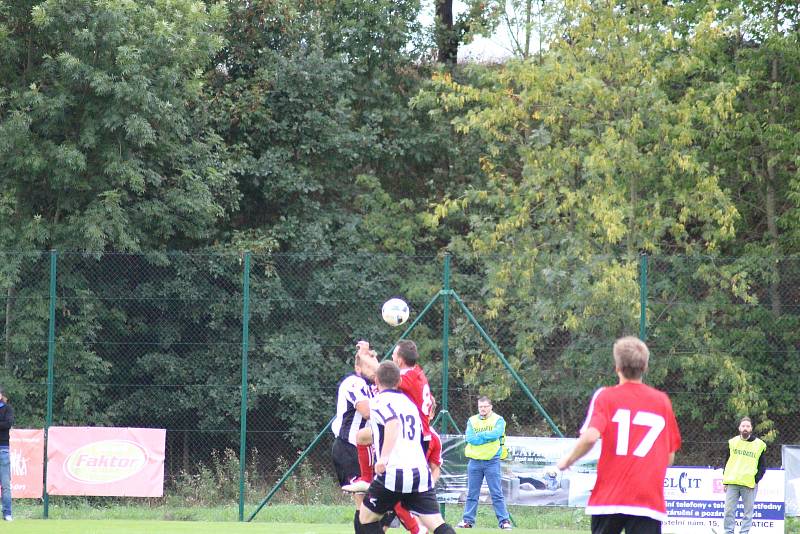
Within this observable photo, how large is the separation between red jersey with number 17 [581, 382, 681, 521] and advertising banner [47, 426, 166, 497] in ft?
33.5

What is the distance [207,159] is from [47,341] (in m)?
5.60

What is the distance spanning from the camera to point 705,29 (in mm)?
19188

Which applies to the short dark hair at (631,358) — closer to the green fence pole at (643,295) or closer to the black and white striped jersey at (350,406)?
the black and white striped jersey at (350,406)

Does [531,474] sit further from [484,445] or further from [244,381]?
[244,381]

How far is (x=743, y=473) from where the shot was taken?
45.0 feet

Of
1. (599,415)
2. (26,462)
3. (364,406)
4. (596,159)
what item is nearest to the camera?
(599,415)

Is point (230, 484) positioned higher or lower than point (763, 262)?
lower

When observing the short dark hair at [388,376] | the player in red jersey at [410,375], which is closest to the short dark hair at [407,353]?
the player in red jersey at [410,375]

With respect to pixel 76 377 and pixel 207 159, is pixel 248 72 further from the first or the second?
pixel 76 377

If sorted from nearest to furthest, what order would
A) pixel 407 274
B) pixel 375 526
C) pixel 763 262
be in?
pixel 375 526, pixel 763 262, pixel 407 274

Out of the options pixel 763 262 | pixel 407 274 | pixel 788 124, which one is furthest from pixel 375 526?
pixel 788 124

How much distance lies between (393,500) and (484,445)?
6.55 m

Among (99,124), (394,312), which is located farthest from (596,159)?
(99,124)

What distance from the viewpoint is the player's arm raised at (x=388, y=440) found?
7879mm
